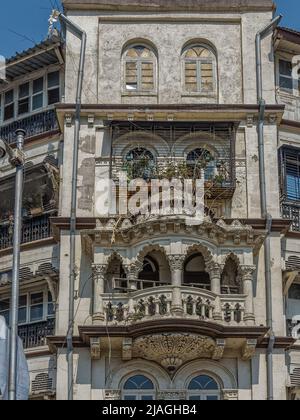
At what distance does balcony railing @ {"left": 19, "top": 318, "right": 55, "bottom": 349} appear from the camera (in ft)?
87.7

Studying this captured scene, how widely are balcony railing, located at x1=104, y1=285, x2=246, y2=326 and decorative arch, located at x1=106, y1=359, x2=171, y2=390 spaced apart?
1.23 m

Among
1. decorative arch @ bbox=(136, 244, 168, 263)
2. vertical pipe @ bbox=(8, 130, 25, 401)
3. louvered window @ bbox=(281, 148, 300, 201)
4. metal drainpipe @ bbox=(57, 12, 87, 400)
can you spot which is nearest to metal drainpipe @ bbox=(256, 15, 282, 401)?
louvered window @ bbox=(281, 148, 300, 201)

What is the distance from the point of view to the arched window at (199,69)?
29.0m

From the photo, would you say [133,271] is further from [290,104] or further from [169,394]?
[290,104]

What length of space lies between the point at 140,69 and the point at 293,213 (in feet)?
19.5

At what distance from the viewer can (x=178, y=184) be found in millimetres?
26625

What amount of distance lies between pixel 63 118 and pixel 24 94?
303 cm

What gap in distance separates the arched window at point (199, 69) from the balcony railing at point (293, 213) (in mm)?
3917

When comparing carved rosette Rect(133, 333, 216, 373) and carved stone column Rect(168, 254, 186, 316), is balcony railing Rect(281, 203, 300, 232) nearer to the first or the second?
carved stone column Rect(168, 254, 186, 316)

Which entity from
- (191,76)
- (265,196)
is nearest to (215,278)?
(265,196)

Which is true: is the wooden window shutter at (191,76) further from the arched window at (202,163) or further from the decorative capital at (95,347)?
the decorative capital at (95,347)

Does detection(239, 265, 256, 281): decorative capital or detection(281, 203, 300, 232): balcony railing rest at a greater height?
detection(281, 203, 300, 232): balcony railing

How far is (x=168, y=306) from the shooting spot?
981 inches

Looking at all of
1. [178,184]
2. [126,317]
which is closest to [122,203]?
[178,184]
